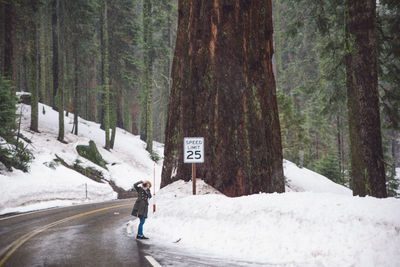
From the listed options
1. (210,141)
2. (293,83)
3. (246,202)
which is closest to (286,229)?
(246,202)

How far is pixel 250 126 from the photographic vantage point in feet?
33.4

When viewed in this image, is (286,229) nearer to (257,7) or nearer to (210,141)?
(210,141)

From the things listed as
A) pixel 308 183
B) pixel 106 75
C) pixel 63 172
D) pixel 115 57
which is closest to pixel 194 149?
pixel 63 172

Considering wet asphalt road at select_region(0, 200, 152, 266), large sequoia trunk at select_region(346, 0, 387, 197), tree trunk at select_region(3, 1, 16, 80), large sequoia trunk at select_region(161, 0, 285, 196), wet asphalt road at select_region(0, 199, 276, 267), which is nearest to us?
wet asphalt road at select_region(0, 199, 276, 267)

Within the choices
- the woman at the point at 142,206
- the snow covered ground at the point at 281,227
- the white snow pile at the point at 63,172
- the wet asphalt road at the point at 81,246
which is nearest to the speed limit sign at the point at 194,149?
the snow covered ground at the point at 281,227

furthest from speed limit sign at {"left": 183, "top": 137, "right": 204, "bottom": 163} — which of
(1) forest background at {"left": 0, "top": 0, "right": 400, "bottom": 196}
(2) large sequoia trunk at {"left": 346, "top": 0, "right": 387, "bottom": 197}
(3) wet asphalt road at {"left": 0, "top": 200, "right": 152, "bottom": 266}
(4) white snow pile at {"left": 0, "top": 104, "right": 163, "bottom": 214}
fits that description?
(1) forest background at {"left": 0, "top": 0, "right": 400, "bottom": 196}

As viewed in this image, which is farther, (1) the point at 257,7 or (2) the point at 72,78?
(2) the point at 72,78

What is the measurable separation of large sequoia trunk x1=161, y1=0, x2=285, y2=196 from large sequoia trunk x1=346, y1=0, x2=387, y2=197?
3186 mm

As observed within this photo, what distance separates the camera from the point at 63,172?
21.8 meters

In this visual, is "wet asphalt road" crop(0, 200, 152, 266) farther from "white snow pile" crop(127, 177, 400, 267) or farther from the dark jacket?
"white snow pile" crop(127, 177, 400, 267)

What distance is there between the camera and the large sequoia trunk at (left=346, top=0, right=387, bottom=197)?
7.17 m

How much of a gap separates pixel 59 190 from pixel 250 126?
14.4 metres

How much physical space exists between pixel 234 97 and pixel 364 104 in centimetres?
393

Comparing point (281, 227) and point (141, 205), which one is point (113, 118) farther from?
point (281, 227)
